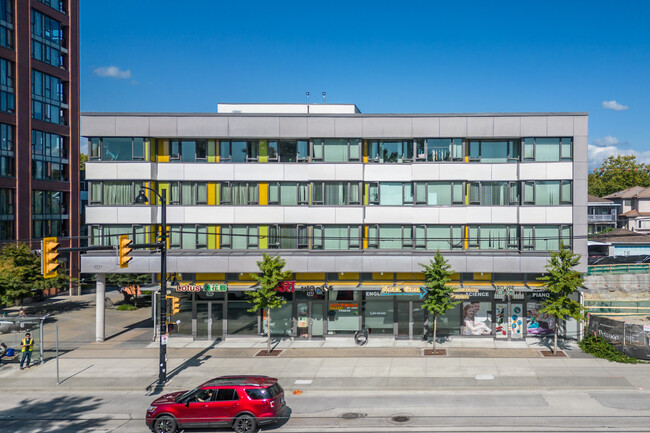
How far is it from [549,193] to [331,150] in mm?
12592

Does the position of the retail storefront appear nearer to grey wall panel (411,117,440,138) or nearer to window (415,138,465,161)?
window (415,138,465,161)

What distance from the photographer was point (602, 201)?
84.8 metres

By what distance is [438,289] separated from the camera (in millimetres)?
31391

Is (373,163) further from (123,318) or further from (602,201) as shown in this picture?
(602,201)

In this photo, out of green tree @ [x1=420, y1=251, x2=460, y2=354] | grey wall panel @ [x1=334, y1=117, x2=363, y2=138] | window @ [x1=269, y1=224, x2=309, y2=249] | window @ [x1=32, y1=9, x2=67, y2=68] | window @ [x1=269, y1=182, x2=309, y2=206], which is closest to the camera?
green tree @ [x1=420, y1=251, x2=460, y2=354]

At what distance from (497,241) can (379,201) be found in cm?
714

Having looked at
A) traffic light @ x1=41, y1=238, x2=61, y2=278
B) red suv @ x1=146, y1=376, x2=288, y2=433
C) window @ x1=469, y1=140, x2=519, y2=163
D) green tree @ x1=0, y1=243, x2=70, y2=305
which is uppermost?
window @ x1=469, y1=140, x2=519, y2=163

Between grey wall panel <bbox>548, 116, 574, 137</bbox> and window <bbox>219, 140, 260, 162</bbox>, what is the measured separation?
16.7m

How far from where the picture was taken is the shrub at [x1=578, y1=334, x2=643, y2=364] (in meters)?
28.7

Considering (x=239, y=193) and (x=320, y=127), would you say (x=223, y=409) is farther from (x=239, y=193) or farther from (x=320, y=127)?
(x=320, y=127)

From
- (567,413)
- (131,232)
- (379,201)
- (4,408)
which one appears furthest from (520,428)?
(131,232)

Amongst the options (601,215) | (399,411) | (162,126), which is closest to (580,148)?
(399,411)

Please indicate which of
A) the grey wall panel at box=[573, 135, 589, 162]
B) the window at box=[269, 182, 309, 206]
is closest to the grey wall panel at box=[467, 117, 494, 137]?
the grey wall panel at box=[573, 135, 589, 162]

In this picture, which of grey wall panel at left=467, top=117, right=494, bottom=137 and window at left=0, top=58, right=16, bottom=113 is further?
window at left=0, top=58, right=16, bottom=113
